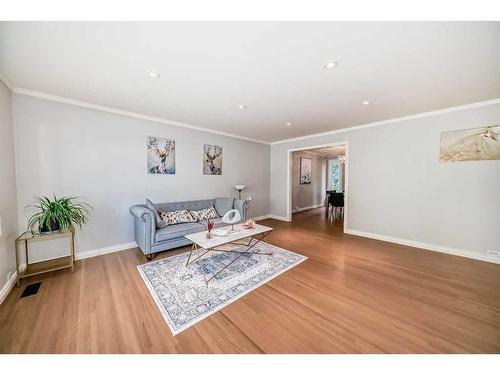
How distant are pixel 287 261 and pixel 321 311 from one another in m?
1.02

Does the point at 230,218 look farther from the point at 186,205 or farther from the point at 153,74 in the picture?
the point at 153,74

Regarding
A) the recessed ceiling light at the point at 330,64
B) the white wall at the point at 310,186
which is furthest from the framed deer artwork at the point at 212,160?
the recessed ceiling light at the point at 330,64

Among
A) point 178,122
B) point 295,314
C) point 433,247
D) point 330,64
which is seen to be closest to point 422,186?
point 433,247

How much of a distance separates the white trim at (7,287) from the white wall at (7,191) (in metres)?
0.03

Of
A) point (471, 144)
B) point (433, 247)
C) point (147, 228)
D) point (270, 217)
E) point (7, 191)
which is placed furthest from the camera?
point (270, 217)

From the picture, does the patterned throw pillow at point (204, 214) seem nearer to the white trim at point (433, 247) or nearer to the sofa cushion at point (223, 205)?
the sofa cushion at point (223, 205)

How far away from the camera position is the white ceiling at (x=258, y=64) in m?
1.39

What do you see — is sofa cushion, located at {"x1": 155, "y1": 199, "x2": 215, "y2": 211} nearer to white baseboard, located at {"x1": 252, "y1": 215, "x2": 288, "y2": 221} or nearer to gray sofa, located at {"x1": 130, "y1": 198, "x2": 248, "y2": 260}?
gray sofa, located at {"x1": 130, "y1": 198, "x2": 248, "y2": 260}

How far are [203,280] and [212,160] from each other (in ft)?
9.30

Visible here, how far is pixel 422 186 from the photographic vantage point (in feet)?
10.6

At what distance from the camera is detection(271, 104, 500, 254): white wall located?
275 centimetres

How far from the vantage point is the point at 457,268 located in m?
2.51

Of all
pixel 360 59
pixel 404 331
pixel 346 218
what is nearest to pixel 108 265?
pixel 404 331

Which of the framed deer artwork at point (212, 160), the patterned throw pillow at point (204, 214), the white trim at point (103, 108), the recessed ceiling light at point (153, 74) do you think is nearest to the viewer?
the recessed ceiling light at point (153, 74)
